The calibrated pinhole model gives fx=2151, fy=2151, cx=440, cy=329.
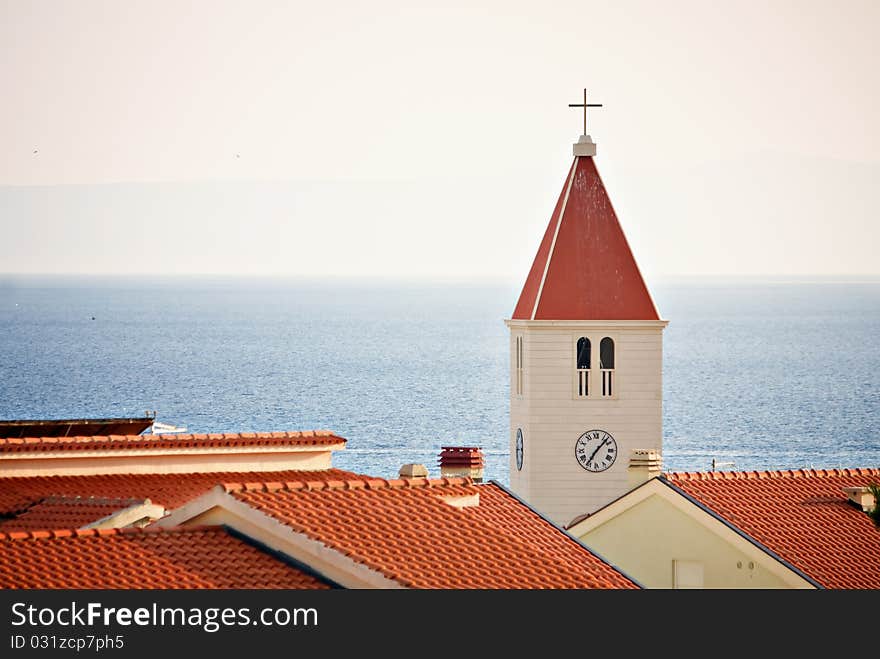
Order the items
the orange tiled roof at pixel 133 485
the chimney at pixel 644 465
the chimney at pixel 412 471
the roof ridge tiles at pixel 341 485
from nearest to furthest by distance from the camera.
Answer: the roof ridge tiles at pixel 341 485, the chimney at pixel 412 471, the orange tiled roof at pixel 133 485, the chimney at pixel 644 465

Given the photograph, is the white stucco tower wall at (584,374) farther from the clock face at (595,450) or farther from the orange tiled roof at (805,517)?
the orange tiled roof at (805,517)

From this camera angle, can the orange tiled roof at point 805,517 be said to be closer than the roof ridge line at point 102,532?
No

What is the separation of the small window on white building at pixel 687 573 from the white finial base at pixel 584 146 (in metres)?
19.1

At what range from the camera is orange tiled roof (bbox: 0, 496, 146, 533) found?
20.1 metres

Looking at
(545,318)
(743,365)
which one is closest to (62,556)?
(545,318)

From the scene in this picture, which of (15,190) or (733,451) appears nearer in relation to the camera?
(733,451)

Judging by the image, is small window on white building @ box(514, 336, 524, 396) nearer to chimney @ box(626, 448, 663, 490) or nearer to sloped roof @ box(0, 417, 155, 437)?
sloped roof @ box(0, 417, 155, 437)

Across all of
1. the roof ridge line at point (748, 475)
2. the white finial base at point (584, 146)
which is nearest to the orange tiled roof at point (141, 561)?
the roof ridge line at point (748, 475)

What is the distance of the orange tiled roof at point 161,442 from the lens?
2552 cm

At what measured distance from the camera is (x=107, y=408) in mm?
114875

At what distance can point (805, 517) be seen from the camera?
97.4 ft

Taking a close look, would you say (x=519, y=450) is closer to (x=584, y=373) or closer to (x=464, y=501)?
(x=584, y=373)
